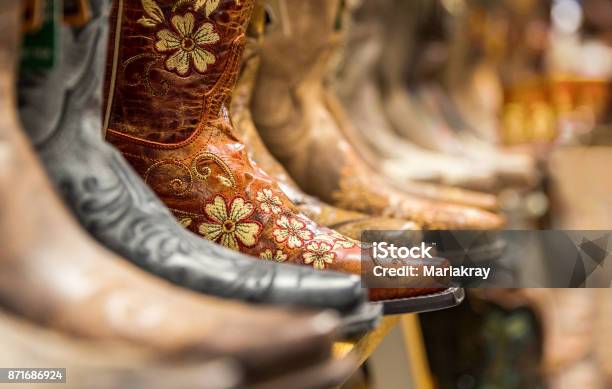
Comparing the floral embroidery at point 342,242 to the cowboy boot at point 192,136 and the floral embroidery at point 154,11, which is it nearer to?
the cowboy boot at point 192,136

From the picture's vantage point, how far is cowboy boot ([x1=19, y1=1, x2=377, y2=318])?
626mm

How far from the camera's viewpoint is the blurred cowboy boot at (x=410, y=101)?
2.81 m

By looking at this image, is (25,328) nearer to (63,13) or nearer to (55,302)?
(55,302)

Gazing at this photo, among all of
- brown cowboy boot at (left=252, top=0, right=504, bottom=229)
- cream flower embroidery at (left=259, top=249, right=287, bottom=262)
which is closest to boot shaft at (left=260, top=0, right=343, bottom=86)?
brown cowboy boot at (left=252, top=0, right=504, bottom=229)

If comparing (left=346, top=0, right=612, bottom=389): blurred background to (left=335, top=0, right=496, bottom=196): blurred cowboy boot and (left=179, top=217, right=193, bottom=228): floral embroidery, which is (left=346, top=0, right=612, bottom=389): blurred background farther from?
(left=179, top=217, right=193, bottom=228): floral embroidery

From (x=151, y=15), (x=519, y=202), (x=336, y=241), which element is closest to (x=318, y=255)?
(x=336, y=241)

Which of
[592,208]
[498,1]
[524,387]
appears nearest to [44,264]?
[524,387]

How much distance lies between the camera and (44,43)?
626 millimetres

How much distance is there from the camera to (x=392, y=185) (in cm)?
153

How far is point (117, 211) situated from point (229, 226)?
0.27 meters

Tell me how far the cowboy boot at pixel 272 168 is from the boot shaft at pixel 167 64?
0.74ft

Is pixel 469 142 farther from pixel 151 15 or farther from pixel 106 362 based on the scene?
pixel 106 362

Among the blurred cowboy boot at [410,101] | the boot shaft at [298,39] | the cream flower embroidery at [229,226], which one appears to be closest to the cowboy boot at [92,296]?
the cream flower embroidery at [229,226]

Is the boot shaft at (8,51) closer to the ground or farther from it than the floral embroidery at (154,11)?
closer to the ground
